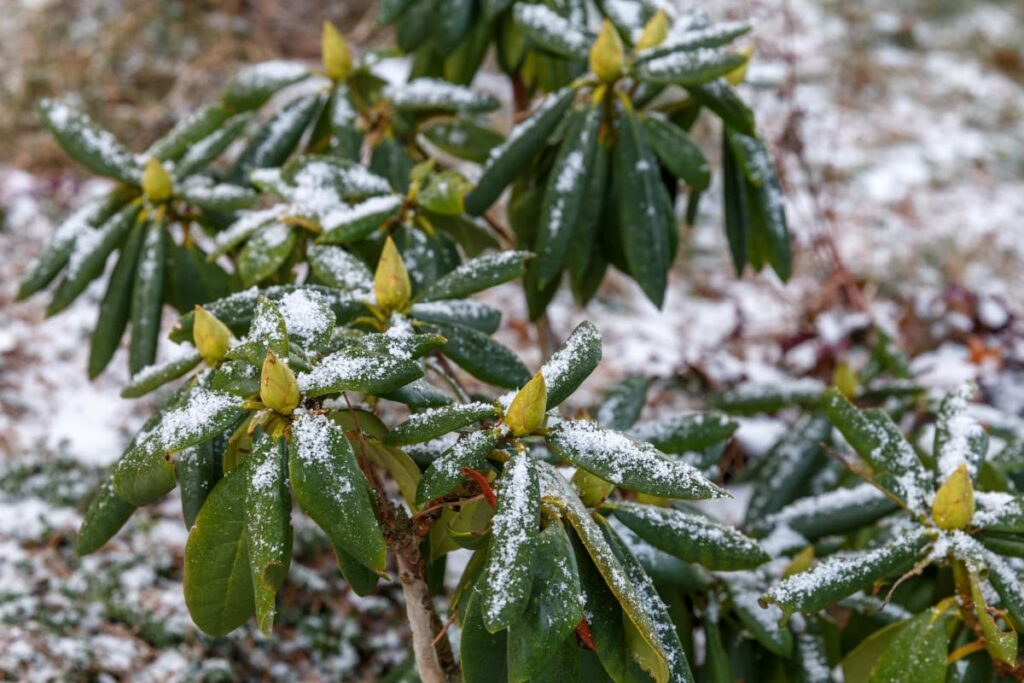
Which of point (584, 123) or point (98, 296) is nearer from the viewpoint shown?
point (584, 123)

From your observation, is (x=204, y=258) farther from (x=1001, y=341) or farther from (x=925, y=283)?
(x=925, y=283)

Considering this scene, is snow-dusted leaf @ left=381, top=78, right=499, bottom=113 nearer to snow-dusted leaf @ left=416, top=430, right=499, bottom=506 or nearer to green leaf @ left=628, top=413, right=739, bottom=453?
green leaf @ left=628, top=413, right=739, bottom=453

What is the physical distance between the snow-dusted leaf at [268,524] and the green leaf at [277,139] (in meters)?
0.76

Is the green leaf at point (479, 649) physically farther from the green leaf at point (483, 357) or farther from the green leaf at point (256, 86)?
the green leaf at point (256, 86)

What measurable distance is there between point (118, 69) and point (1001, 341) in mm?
2938

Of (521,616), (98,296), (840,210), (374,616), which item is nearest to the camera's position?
(521,616)

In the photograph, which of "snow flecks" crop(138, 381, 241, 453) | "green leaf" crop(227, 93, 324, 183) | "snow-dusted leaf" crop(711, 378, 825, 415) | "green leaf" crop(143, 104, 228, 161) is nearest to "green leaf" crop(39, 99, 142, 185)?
"green leaf" crop(143, 104, 228, 161)

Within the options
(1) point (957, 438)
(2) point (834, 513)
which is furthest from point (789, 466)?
(1) point (957, 438)

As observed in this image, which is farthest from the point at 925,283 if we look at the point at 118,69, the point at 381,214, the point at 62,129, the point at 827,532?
the point at 118,69

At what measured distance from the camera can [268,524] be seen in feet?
2.74

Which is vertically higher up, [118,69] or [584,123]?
[584,123]

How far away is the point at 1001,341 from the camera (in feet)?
8.18

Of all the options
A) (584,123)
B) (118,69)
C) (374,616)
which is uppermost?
(584,123)

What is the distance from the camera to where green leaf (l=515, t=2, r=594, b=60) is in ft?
4.42
